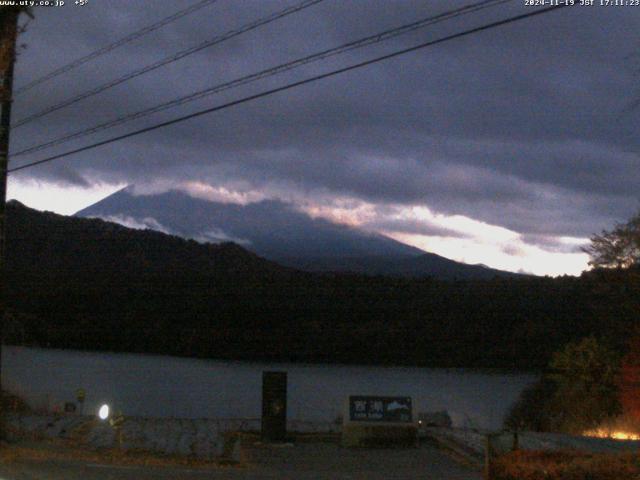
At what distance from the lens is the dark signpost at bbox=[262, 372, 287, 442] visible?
21125 millimetres

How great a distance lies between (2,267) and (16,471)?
5.10 m

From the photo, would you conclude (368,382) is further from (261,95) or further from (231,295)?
(261,95)

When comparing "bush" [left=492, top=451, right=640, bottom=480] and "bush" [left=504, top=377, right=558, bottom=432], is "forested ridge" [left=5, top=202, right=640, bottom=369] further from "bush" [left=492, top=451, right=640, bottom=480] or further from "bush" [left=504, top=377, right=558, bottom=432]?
"bush" [left=492, top=451, right=640, bottom=480]

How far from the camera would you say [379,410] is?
22.1 m

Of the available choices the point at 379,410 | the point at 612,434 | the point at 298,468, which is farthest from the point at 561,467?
the point at 612,434

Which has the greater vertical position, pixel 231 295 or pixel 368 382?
pixel 231 295

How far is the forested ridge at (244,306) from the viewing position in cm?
4669

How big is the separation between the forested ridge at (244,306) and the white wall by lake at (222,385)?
1.47 meters

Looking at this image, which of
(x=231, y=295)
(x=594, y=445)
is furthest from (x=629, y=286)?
(x=231, y=295)

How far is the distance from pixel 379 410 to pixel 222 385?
22.9 meters

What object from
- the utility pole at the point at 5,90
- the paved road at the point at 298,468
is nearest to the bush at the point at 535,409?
the paved road at the point at 298,468

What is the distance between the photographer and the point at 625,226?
1035 inches

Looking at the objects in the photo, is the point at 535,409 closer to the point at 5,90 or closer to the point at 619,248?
the point at 619,248

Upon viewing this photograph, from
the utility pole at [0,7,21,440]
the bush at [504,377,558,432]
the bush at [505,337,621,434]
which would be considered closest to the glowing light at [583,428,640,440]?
the bush at [505,337,621,434]
